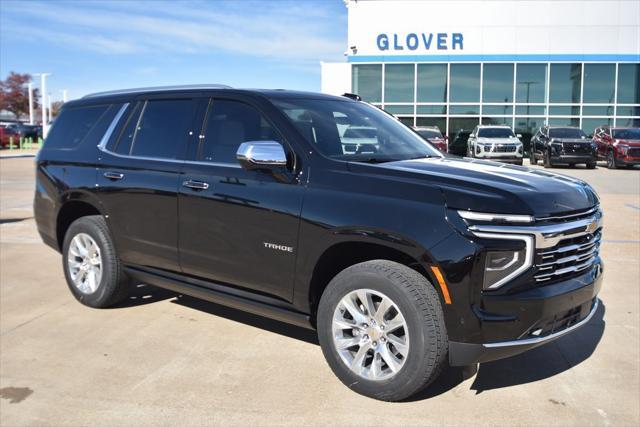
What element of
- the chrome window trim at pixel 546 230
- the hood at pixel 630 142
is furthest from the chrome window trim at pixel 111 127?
the hood at pixel 630 142

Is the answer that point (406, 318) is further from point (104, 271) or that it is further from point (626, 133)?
point (626, 133)

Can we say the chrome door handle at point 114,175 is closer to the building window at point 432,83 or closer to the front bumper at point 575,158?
the front bumper at point 575,158

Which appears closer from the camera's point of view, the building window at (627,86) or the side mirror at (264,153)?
the side mirror at (264,153)

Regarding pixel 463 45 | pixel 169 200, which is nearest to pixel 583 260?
pixel 169 200

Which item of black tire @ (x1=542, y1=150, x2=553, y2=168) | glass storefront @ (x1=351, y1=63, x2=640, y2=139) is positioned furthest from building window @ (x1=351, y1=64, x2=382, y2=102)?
black tire @ (x1=542, y1=150, x2=553, y2=168)

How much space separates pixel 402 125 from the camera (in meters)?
5.21

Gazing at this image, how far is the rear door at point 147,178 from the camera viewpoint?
183 inches

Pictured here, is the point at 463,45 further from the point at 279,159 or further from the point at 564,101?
the point at 279,159

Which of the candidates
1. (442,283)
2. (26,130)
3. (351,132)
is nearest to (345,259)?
(442,283)

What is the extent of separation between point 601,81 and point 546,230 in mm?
30664

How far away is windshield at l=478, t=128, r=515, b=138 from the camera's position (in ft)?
78.2

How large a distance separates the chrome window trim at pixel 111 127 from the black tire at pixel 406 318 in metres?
2.66

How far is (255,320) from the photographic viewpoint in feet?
16.8

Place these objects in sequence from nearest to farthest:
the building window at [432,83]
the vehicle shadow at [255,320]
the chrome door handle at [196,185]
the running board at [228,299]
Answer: the running board at [228,299]
the chrome door handle at [196,185]
the vehicle shadow at [255,320]
the building window at [432,83]
